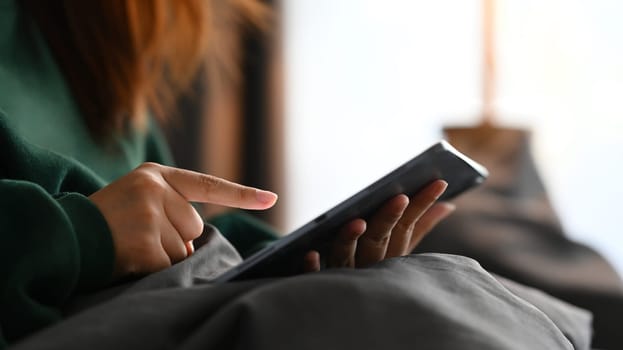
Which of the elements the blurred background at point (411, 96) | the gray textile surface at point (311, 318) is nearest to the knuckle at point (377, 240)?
the gray textile surface at point (311, 318)

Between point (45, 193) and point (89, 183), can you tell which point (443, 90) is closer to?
point (89, 183)

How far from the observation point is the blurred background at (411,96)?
1521 millimetres

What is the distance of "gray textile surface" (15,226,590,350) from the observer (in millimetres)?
344

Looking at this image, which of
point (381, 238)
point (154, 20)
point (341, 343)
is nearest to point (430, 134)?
point (154, 20)

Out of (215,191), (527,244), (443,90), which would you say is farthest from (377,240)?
(443,90)

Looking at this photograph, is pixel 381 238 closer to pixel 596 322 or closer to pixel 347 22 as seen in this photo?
pixel 596 322

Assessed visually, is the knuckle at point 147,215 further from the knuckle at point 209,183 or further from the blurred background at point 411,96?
the blurred background at point 411,96

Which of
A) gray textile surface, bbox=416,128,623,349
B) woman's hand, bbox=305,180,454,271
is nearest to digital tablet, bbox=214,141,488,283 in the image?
woman's hand, bbox=305,180,454,271

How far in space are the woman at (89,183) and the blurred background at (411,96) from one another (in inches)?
30.0

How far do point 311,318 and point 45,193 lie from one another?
186 mm

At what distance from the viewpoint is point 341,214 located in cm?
46

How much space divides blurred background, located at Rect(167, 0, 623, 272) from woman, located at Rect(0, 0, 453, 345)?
0.76m

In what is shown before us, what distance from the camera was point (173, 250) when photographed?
1.67 feet

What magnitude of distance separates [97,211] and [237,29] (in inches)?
60.1
